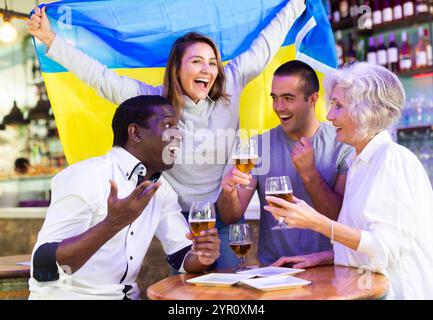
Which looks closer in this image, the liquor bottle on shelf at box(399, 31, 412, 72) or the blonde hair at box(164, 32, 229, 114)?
the blonde hair at box(164, 32, 229, 114)

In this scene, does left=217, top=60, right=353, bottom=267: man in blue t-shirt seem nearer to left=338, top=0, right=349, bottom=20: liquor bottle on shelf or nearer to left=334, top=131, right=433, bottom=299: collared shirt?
left=334, top=131, right=433, bottom=299: collared shirt

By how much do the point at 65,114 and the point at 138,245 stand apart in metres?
0.64

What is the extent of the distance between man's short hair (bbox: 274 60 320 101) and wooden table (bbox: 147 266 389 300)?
0.82 m

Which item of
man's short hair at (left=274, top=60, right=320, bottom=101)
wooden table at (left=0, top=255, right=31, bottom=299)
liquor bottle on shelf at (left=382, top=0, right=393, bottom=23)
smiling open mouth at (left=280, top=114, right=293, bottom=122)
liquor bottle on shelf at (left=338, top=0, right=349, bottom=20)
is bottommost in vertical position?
wooden table at (left=0, top=255, right=31, bottom=299)

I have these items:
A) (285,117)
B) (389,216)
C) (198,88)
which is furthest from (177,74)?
(389,216)

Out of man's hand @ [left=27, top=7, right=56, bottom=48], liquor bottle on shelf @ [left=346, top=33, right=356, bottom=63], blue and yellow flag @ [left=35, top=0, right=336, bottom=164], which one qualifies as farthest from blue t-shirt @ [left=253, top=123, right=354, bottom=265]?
liquor bottle on shelf @ [left=346, top=33, right=356, bottom=63]

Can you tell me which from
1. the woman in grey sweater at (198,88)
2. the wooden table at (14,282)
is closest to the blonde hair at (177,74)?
the woman in grey sweater at (198,88)

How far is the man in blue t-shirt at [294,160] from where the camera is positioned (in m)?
2.14

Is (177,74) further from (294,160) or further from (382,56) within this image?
(382,56)

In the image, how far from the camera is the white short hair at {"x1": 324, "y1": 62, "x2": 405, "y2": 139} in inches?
73.6

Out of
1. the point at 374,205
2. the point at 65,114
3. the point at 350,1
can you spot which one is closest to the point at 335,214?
the point at 374,205

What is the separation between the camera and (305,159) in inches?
82.2

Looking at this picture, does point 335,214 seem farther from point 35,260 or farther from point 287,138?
point 35,260

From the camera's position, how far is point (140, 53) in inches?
90.3
